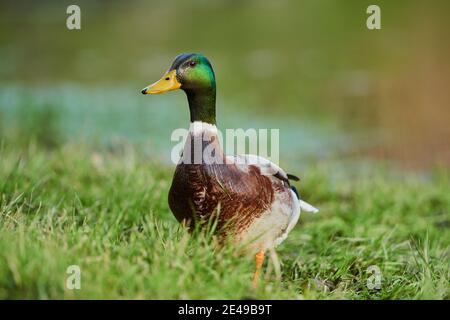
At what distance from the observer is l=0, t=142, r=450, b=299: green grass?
3402mm

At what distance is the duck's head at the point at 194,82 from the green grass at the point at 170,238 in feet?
1.96

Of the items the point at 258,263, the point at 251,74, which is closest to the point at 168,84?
the point at 258,263

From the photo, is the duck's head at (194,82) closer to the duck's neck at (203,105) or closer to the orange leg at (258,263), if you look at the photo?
the duck's neck at (203,105)

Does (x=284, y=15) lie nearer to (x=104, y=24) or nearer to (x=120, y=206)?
(x=104, y=24)

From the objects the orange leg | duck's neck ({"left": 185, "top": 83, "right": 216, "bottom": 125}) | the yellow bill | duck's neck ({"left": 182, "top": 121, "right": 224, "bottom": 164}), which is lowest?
the orange leg

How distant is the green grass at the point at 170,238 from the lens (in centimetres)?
340

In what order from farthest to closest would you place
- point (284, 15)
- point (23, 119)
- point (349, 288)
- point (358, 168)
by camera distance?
point (284, 15) → point (23, 119) → point (358, 168) → point (349, 288)

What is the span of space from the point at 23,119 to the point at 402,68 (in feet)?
17.1

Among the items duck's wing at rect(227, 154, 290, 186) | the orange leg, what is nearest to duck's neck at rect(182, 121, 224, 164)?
duck's wing at rect(227, 154, 290, 186)

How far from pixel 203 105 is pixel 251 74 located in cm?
689

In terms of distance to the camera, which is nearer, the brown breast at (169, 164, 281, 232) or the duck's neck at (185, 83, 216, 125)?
the brown breast at (169, 164, 281, 232)

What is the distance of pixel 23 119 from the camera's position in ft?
26.8

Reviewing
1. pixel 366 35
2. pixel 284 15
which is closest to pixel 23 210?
pixel 366 35

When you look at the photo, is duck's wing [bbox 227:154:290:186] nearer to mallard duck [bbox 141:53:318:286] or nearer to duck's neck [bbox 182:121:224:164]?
mallard duck [bbox 141:53:318:286]
